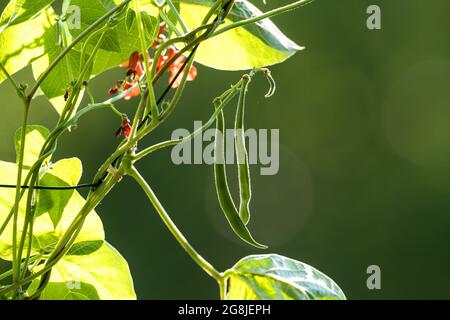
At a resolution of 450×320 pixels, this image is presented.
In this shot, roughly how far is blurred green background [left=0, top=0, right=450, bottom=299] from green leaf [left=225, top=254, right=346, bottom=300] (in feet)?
11.1

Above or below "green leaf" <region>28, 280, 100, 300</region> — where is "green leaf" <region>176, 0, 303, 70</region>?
above

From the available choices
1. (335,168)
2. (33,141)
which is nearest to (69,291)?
(33,141)

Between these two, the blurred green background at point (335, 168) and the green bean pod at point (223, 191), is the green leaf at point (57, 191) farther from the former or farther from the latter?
the blurred green background at point (335, 168)

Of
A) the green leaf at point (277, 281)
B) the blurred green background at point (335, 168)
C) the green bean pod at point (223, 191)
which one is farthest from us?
the blurred green background at point (335, 168)

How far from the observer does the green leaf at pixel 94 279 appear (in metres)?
0.89

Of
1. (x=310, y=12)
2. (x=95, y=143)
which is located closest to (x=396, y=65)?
(x=310, y=12)

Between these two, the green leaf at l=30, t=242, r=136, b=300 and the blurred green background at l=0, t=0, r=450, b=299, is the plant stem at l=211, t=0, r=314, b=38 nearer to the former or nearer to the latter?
the green leaf at l=30, t=242, r=136, b=300

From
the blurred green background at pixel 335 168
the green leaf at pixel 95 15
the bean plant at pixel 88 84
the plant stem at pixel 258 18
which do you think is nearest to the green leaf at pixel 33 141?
the bean plant at pixel 88 84

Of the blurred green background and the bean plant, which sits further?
the blurred green background

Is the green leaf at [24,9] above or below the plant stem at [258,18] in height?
above

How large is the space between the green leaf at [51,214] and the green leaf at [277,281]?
0.19 meters

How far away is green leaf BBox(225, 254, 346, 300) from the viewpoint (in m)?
0.70

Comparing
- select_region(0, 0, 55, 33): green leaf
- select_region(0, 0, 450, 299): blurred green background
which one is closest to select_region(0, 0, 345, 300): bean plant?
select_region(0, 0, 55, 33): green leaf

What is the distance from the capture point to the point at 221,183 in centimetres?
85
